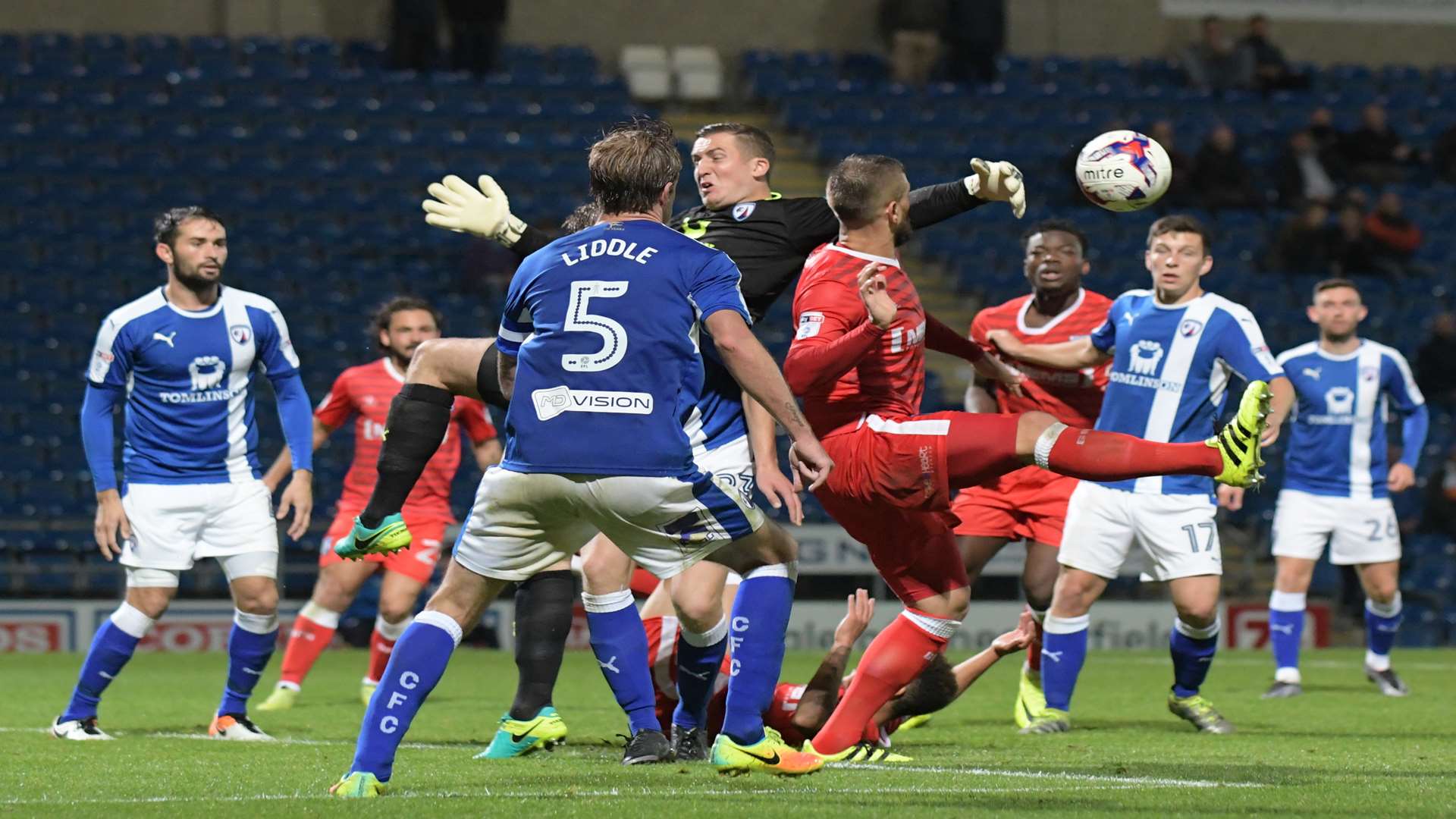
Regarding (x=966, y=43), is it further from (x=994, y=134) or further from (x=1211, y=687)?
(x=1211, y=687)

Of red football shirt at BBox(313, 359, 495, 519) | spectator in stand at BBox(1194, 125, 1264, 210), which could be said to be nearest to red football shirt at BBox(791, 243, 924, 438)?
red football shirt at BBox(313, 359, 495, 519)

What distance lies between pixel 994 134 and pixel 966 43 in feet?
5.71

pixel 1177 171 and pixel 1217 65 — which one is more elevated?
pixel 1217 65

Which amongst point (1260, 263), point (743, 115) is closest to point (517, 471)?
point (1260, 263)

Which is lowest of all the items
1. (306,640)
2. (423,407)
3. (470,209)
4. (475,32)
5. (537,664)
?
(306,640)

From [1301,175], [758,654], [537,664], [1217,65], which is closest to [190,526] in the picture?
[537,664]

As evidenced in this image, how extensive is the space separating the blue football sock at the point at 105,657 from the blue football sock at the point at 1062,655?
3939 millimetres

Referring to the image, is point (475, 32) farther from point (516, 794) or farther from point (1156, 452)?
point (516, 794)

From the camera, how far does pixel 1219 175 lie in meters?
21.4

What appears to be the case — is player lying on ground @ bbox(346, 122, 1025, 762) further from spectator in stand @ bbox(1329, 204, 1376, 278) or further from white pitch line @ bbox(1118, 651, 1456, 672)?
spectator in stand @ bbox(1329, 204, 1376, 278)

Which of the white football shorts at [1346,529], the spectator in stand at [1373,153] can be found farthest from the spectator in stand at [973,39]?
the white football shorts at [1346,529]

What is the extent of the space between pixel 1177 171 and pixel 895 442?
15981mm

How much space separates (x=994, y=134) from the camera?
73.1 ft

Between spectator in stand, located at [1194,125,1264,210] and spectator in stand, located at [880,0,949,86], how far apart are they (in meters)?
3.90
